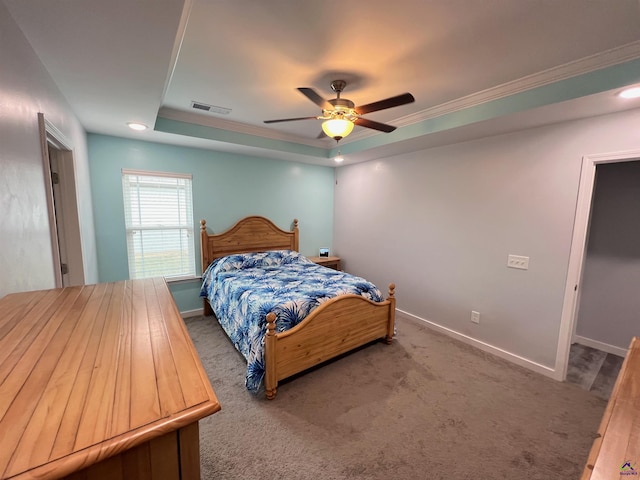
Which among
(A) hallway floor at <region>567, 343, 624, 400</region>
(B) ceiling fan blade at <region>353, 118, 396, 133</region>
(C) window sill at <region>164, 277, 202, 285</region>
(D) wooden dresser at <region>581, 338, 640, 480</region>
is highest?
(B) ceiling fan blade at <region>353, 118, 396, 133</region>

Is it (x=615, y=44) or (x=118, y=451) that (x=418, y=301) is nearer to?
(x=615, y=44)

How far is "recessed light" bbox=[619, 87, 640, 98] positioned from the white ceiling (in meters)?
0.05

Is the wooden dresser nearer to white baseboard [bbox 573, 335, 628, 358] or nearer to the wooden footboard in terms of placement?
the wooden footboard

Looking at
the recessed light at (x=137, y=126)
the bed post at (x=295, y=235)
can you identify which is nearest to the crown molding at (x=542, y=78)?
the bed post at (x=295, y=235)

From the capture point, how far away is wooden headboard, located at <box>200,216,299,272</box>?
12.3 feet

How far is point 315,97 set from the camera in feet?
6.27

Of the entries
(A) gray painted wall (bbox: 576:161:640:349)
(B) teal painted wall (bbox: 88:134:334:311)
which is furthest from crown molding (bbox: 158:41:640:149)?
(A) gray painted wall (bbox: 576:161:640:349)

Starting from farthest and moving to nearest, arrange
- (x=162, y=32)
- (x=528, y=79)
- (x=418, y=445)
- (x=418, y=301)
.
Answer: (x=418, y=301) → (x=528, y=79) → (x=418, y=445) → (x=162, y=32)

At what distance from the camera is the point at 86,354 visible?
859mm

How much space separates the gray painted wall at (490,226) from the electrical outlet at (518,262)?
0.05 m

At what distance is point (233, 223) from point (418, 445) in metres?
3.31

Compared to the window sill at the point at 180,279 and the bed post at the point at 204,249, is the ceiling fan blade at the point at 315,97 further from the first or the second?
the window sill at the point at 180,279

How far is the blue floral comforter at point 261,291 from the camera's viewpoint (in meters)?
2.29

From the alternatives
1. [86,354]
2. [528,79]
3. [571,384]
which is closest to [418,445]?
[571,384]
